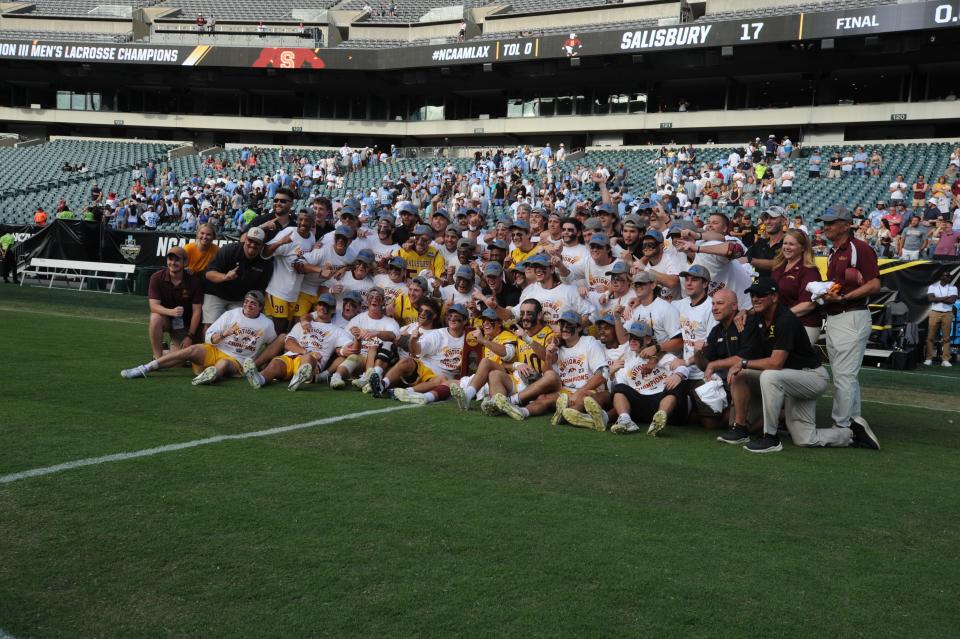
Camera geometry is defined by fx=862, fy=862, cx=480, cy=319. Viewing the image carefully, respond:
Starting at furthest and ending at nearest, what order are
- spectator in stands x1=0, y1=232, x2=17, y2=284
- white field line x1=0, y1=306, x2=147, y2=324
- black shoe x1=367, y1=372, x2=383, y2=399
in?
spectator in stands x1=0, y1=232, x2=17, y2=284
white field line x1=0, y1=306, x2=147, y2=324
black shoe x1=367, y1=372, x2=383, y2=399

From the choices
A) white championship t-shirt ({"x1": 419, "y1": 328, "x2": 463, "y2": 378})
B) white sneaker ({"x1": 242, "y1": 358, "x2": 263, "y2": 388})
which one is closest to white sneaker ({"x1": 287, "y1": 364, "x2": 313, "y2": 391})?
white sneaker ({"x1": 242, "y1": 358, "x2": 263, "y2": 388})

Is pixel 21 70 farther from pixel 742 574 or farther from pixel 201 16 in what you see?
pixel 742 574

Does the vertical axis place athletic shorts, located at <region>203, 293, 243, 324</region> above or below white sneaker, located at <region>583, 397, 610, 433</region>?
above

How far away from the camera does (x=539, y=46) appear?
3922cm

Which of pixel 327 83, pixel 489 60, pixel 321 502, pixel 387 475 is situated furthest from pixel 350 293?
pixel 327 83

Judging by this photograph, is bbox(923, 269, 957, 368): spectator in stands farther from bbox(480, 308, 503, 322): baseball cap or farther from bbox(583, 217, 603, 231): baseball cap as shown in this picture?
bbox(480, 308, 503, 322): baseball cap

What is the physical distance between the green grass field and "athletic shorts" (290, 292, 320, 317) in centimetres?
234

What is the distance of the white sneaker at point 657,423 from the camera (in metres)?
7.12

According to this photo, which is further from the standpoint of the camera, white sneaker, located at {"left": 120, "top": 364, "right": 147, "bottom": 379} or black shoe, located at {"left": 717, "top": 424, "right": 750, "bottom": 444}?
white sneaker, located at {"left": 120, "top": 364, "right": 147, "bottom": 379}

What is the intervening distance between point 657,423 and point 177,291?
5.51 m

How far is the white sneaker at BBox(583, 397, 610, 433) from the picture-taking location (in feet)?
23.7

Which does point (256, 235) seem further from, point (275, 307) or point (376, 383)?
point (376, 383)

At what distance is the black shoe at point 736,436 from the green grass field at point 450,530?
0.14 meters

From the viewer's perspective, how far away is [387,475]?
18.0ft
